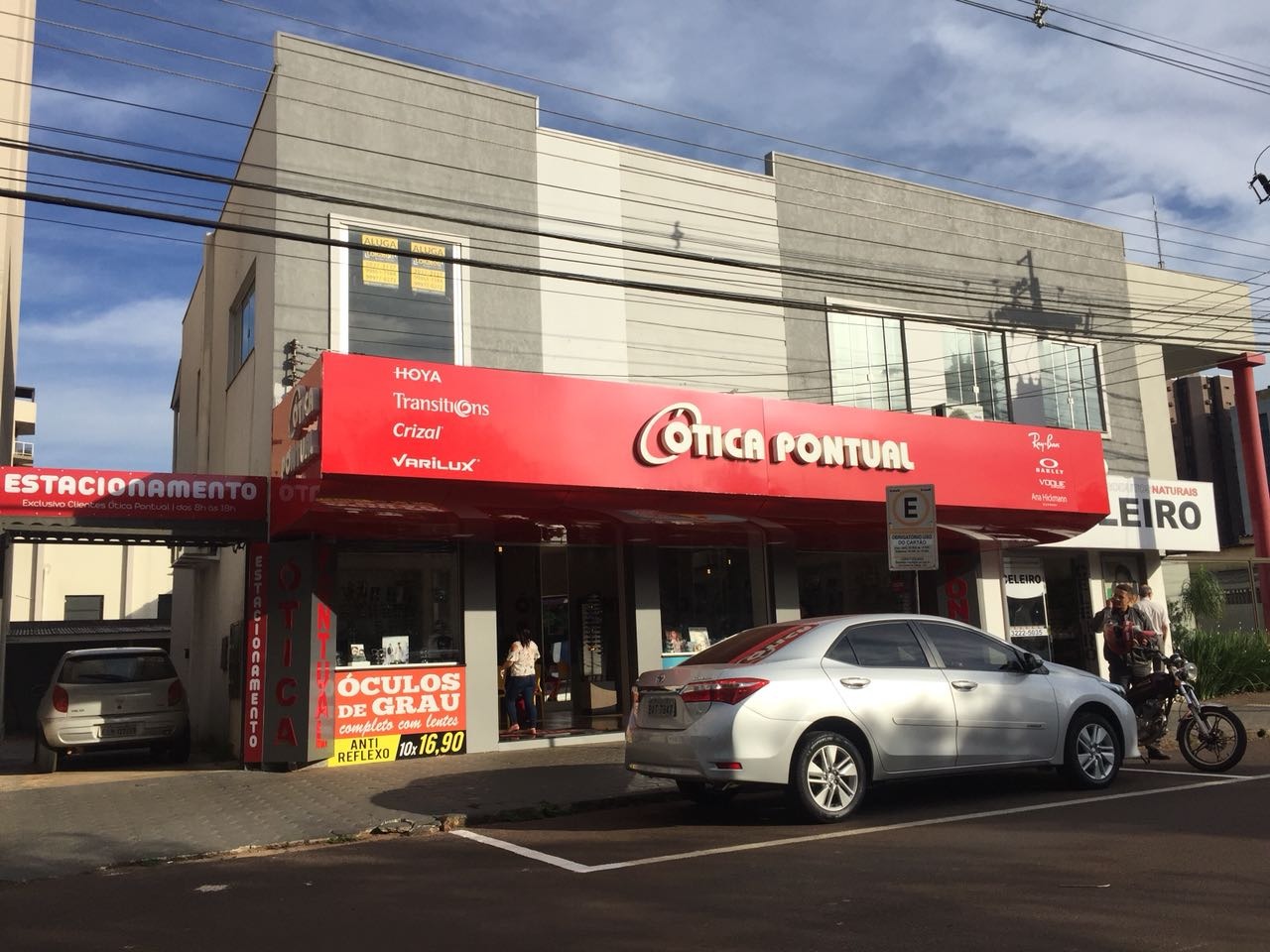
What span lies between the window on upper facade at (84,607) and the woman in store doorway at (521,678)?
34622mm

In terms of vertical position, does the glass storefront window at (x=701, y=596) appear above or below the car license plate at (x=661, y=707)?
above

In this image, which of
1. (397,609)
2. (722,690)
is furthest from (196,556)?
(722,690)

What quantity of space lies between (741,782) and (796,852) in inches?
33.6

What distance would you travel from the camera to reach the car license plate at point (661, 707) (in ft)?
27.8

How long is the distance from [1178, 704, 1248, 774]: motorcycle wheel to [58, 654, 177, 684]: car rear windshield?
12.3m

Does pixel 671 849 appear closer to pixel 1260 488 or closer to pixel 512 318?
pixel 512 318

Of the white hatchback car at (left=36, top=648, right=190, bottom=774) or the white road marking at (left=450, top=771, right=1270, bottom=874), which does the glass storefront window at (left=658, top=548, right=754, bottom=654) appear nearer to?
the white hatchback car at (left=36, top=648, right=190, bottom=774)

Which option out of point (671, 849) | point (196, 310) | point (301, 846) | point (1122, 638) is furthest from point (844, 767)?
point (196, 310)

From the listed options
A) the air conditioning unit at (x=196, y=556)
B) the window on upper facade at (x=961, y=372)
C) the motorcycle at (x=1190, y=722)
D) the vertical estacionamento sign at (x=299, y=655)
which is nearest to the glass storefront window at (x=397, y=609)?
the vertical estacionamento sign at (x=299, y=655)

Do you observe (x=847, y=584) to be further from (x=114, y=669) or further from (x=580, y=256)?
(x=114, y=669)

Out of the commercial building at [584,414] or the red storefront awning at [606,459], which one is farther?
the commercial building at [584,414]

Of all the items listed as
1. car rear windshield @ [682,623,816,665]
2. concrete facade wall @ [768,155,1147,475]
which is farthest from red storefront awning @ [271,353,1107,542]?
car rear windshield @ [682,623,816,665]

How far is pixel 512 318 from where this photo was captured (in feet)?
52.0

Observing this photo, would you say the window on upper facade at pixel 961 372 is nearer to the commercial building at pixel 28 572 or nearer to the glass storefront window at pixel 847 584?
the glass storefront window at pixel 847 584
